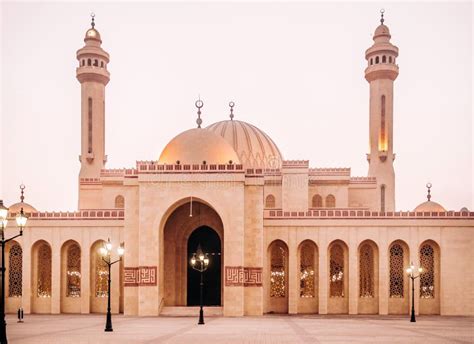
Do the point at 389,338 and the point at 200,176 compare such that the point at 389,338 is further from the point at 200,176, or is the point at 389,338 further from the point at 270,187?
the point at 270,187

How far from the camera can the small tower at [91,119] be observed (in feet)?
132

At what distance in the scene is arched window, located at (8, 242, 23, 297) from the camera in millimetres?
33812

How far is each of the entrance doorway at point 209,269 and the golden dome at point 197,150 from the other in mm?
4103

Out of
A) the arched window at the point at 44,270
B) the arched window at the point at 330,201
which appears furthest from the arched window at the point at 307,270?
the arched window at the point at 44,270

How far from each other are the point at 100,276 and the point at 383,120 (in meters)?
19.6

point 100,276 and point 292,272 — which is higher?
point 292,272

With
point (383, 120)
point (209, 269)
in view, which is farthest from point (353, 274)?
point (383, 120)

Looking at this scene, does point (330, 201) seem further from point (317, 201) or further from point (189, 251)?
point (189, 251)

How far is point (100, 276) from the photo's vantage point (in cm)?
3334

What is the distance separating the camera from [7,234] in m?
32.9

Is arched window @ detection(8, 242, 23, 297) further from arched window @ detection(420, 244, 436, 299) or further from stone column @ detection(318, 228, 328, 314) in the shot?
arched window @ detection(420, 244, 436, 299)

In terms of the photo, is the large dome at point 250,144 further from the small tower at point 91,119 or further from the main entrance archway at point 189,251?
the main entrance archway at point 189,251

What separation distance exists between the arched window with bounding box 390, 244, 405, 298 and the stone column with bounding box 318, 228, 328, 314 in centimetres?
350

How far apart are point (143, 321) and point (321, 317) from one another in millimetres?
8564
